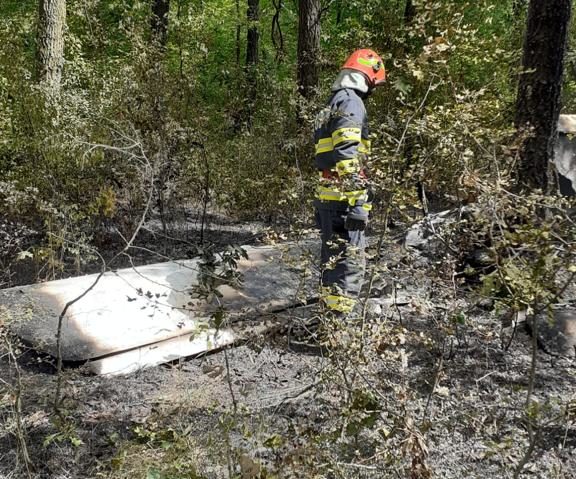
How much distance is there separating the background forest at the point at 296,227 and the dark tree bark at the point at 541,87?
0.03 m

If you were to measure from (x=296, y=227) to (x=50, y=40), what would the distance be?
4.49 m

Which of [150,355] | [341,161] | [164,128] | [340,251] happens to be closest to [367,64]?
[341,161]

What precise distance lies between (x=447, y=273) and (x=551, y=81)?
2.52 metres

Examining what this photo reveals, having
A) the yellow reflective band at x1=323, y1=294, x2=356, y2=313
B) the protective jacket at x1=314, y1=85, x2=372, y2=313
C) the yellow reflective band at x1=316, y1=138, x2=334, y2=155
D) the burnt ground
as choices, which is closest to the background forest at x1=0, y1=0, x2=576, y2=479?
the burnt ground

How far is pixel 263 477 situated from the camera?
2031 millimetres

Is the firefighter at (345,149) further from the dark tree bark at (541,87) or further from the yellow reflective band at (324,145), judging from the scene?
the dark tree bark at (541,87)

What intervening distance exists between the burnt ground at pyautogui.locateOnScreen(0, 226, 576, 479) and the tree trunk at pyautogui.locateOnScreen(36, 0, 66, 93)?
471 cm

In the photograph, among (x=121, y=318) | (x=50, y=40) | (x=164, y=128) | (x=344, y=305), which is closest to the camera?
(x=344, y=305)

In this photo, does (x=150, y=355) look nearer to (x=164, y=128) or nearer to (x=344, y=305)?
(x=344, y=305)

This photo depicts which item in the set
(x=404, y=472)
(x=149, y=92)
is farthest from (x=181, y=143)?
(x=404, y=472)

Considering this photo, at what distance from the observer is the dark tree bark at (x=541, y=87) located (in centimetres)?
461

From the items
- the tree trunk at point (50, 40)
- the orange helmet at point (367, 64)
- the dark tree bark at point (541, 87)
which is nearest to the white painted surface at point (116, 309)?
the orange helmet at point (367, 64)

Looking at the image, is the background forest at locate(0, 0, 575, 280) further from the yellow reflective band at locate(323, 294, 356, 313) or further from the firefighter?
the yellow reflective band at locate(323, 294, 356, 313)

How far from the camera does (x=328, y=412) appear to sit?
3.05 meters
